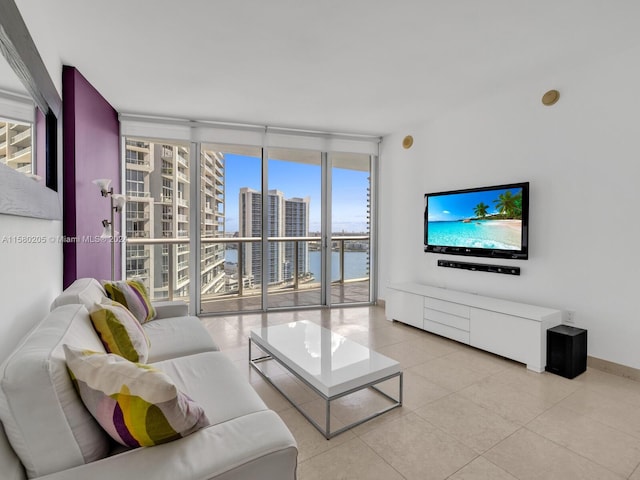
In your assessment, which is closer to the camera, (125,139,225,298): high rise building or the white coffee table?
the white coffee table

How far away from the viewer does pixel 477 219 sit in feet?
11.8

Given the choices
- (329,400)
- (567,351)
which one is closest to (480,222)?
(567,351)

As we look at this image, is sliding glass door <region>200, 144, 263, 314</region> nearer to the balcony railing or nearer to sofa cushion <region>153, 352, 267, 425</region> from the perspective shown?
the balcony railing

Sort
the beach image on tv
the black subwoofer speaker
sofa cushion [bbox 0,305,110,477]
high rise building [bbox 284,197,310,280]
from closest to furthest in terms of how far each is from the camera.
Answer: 1. sofa cushion [bbox 0,305,110,477]
2. the black subwoofer speaker
3. the beach image on tv
4. high rise building [bbox 284,197,310,280]

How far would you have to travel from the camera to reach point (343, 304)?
16.6 feet

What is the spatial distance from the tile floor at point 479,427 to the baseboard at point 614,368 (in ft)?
0.17

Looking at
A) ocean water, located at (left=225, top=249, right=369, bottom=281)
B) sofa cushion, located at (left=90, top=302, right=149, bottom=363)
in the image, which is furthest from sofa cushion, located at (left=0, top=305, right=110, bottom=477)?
ocean water, located at (left=225, top=249, right=369, bottom=281)

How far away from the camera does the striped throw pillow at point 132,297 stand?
2.47m

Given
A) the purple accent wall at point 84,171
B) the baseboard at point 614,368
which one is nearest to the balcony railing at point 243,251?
the purple accent wall at point 84,171

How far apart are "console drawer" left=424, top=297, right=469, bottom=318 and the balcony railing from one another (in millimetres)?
1616

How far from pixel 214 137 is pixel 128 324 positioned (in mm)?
3112

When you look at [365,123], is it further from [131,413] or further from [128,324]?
[131,413]

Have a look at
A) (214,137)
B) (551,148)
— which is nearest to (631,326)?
(551,148)

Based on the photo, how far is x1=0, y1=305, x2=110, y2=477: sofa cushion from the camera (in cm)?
93
